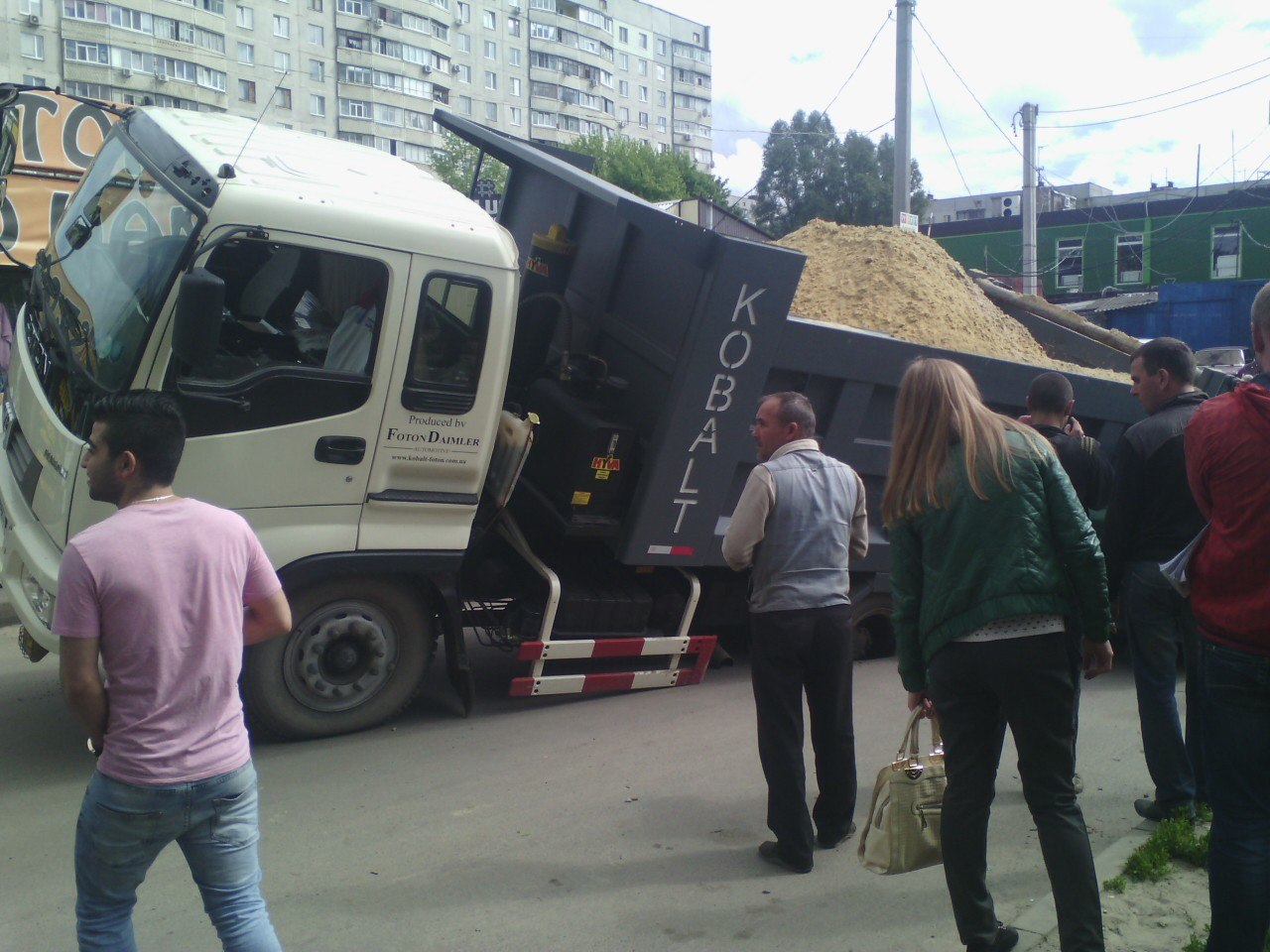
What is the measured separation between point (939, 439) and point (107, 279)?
3.78 metres

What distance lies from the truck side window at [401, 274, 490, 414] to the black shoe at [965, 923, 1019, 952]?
3300 millimetres

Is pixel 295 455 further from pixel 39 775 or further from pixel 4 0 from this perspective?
pixel 4 0

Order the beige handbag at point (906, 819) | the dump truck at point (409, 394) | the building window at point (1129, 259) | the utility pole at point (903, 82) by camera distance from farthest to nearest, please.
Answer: the building window at point (1129, 259), the utility pole at point (903, 82), the dump truck at point (409, 394), the beige handbag at point (906, 819)

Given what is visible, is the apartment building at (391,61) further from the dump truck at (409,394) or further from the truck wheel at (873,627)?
the truck wheel at (873,627)

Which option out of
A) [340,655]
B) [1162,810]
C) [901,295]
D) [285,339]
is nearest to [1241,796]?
[1162,810]

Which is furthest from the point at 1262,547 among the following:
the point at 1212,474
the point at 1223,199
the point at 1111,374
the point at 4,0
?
the point at 4,0

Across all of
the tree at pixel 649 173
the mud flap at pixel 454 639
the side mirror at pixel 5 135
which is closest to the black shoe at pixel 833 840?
the mud flap at pixel 454 639

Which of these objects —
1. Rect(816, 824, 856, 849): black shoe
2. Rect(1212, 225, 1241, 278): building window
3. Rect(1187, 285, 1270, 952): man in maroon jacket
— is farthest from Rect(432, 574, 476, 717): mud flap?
Rect(1212, 225, 1241, 278): building window

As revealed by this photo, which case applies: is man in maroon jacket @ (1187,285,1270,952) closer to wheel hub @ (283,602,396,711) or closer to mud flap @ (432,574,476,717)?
mud flap @ (432,574,476,717)

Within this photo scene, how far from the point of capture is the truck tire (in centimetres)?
518

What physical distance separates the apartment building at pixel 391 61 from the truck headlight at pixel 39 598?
3477 cm

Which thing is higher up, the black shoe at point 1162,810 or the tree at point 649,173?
the tree at point 649,173

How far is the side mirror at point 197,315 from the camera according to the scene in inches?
173

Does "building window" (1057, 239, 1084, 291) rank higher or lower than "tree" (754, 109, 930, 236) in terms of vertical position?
lower
